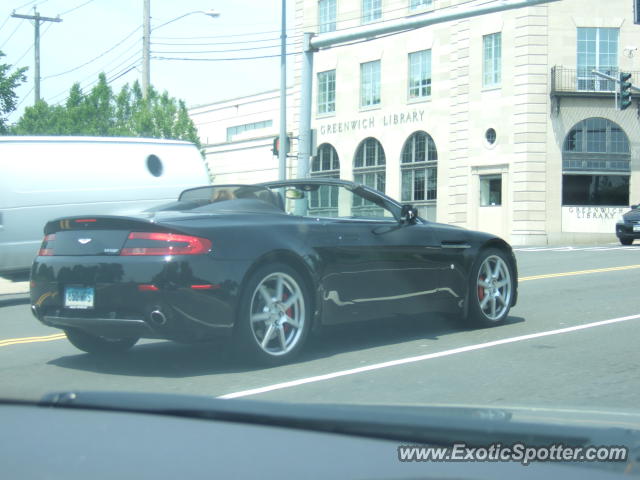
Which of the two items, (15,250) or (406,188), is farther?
(406,188)

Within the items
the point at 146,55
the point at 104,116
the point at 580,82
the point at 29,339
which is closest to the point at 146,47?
the point at 146,55

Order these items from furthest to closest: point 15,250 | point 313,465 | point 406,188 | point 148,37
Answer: point 406,188
point 148,37
point 15,250
point 313,465

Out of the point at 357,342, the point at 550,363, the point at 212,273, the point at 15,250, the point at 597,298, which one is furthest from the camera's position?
the point at 15,250

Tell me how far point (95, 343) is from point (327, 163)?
126 feet

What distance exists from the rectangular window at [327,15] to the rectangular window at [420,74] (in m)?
4.94

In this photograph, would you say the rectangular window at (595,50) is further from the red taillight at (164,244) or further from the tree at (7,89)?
the red taillight at (164,244)

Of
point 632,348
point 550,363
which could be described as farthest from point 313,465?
point 632,348

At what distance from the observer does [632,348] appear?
7.14 meters

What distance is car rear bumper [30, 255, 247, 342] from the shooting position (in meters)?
5.98

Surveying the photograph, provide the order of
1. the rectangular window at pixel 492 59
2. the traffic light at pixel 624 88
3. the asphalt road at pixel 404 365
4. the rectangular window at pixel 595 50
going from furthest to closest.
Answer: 1. the rectangular window at pixel 492 59
2. the rectangular window at pixel 595 50
3. the traffic light at pixel 624 88
4. the asphalt road at pixel 404 365

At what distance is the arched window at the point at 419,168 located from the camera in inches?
1578

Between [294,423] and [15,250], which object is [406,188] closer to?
[15,250]

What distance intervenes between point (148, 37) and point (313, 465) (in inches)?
1204

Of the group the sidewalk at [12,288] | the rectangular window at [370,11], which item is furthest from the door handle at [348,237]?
the rectangular window at [370,11]
